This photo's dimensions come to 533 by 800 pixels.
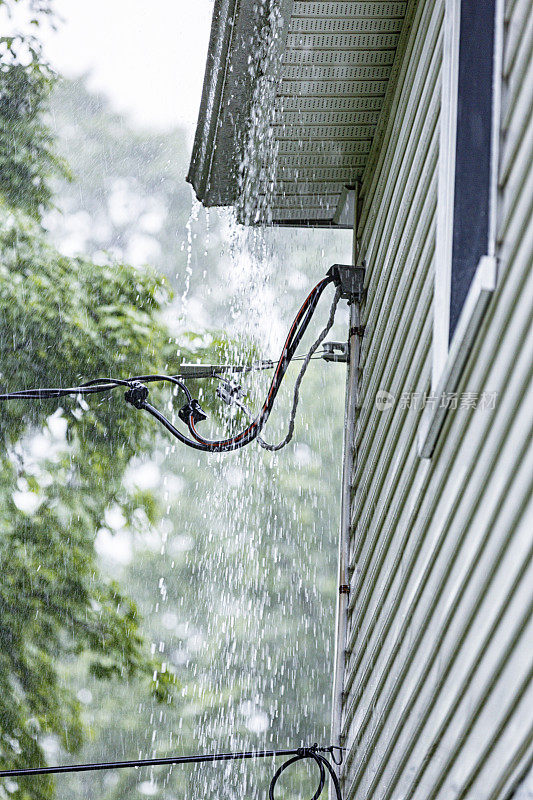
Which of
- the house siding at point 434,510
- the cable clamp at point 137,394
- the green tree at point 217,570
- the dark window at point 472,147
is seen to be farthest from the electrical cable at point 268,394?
the green tree at point 217,570

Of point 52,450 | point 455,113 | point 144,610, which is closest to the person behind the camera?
point 455,113

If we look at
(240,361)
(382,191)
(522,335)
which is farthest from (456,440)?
(240,361)

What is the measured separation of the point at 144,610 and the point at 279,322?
4153 millimetres

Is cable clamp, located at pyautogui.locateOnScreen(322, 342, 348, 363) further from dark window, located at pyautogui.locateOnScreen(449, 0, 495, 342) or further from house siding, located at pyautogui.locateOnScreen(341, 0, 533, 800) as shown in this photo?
dark window, located at pyautogui.locateOnScreen(449, 0, 495, 342)

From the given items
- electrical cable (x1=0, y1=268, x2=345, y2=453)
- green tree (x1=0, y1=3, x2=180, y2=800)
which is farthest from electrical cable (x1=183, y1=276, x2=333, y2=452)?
green tree (x1=0, y1=3, x2=180, y2=800)

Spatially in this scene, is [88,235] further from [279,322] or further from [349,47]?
[349,47]

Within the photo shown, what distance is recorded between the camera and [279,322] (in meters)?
12.4

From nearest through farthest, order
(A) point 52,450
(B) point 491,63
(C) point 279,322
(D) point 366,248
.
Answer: (B) point 491,63 → (D) point 366,248 → (A) point 52,450 → (C) point 279,322

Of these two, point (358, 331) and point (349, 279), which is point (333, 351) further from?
point (349, 279)

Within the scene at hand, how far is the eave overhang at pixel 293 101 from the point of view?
404 centimetres

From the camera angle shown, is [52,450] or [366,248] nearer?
[366,248]

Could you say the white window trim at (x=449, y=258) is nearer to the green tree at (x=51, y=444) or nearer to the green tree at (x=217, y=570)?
the green tree at (x=51, y=444)

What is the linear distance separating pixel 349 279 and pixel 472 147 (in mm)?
1990

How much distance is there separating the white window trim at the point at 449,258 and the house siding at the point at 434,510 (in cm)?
3
